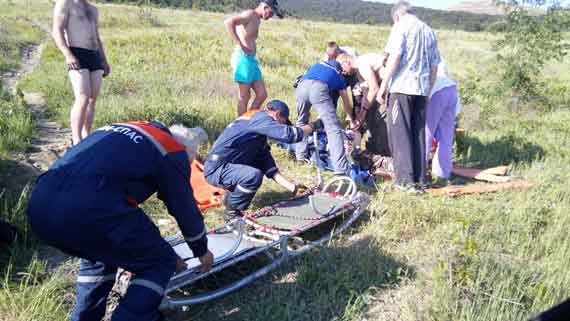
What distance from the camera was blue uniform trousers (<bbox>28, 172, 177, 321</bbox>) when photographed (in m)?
2.20

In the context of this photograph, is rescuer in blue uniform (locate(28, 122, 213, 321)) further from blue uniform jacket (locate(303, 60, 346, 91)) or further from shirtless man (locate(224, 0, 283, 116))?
shirtless man (locate(224, 0, 283, 116))

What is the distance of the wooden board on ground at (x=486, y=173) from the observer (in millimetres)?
5590

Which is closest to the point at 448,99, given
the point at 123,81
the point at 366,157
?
the point at 366,157

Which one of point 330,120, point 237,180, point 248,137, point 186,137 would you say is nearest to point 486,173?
point 330,120

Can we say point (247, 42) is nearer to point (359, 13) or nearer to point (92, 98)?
point (92, 98)

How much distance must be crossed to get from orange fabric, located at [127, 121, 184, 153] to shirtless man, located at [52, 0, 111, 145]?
110 inches

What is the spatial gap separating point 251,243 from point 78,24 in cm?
304

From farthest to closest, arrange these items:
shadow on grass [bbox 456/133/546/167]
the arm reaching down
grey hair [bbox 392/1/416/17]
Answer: shadow on grass [bbox 456/133/546/167], grey hair [bbox 392/1/416/17], the arm reaching down

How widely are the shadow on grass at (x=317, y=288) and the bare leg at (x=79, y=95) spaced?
8.88 ft

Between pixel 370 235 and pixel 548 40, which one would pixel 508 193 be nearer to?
pixel 370 235

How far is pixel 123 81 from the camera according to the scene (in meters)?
9.22

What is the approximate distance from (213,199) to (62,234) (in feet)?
8.03

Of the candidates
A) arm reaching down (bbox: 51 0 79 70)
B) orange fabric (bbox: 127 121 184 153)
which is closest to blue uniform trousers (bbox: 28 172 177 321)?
orange fabric (bbox: 127 121 184 153)

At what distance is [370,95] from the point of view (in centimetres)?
553
